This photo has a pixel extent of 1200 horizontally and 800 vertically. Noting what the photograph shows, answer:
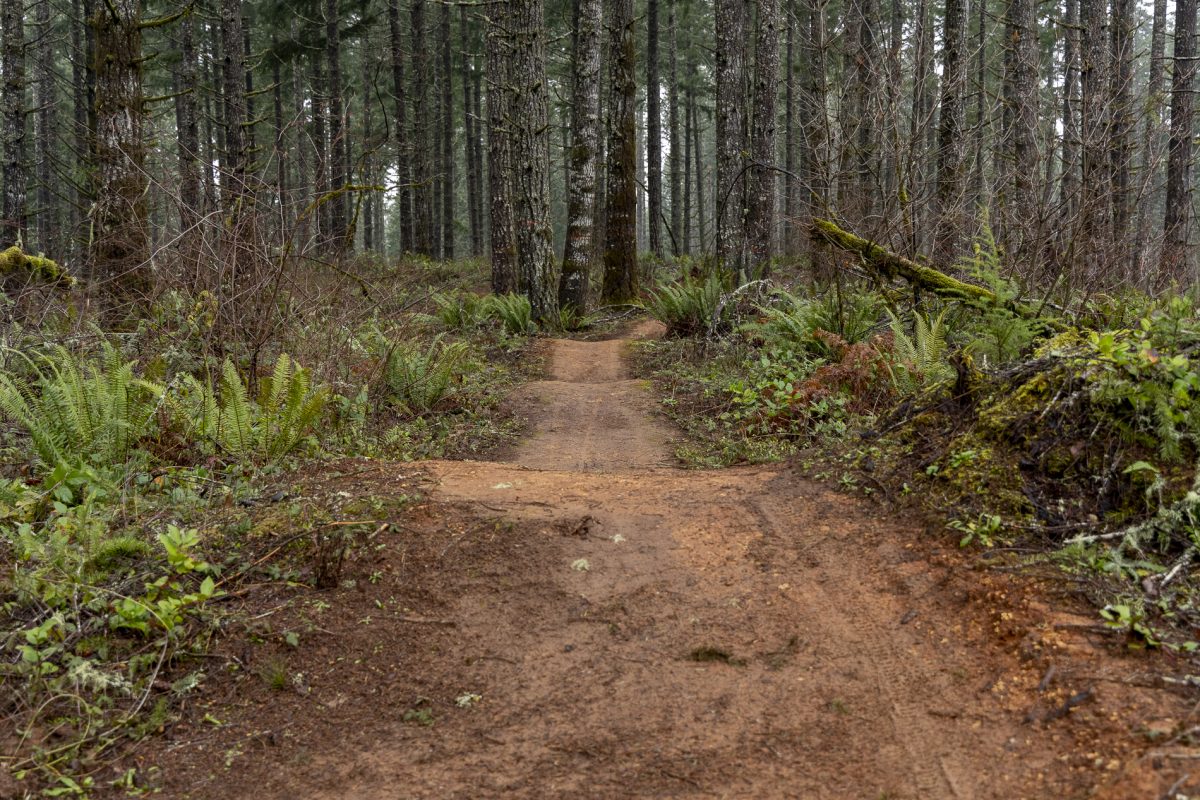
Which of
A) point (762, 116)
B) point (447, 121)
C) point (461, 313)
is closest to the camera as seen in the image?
point (461, 313)

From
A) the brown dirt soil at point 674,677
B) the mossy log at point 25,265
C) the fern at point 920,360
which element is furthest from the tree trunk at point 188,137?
the fern at point 920,360

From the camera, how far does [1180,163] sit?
13836 mm

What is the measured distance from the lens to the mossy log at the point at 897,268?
24.5ft

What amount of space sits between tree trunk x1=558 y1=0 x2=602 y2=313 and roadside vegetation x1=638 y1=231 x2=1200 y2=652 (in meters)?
7.14

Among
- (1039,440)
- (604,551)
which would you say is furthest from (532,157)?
(1039,440)

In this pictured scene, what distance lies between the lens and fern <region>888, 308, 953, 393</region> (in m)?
6.53

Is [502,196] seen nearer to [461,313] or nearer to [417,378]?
[461,313]

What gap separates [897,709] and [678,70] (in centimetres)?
3905

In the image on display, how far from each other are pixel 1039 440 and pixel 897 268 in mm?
4208

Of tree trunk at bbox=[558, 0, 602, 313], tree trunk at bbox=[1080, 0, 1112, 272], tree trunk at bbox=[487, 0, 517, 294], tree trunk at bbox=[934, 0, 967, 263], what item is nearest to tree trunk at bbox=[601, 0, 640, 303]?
tree trunk at bbox=[558, 0, 602, 313]

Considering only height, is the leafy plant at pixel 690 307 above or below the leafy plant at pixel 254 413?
above

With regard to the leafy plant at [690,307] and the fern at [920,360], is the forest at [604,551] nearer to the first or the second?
the fern at [920,360]

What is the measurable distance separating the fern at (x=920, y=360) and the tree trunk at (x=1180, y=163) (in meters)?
7.35

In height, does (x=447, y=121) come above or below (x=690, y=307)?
above
